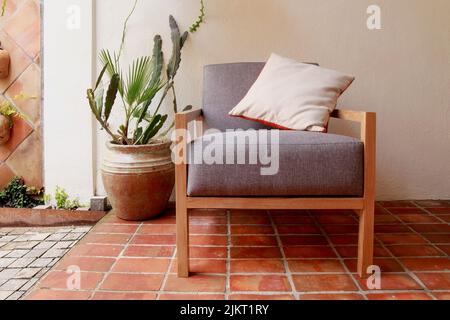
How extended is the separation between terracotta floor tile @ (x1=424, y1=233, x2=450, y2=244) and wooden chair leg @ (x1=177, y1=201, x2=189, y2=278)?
44.5 inches

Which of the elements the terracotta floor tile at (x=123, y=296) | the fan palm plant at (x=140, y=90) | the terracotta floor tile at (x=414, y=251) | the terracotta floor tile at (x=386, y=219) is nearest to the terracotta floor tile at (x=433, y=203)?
the terracotta floor tile at (x=386, y=219)

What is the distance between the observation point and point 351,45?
2432 mm

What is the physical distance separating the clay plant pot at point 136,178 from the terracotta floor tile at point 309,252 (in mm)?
752

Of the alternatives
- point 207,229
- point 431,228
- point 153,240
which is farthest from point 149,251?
point 431,228

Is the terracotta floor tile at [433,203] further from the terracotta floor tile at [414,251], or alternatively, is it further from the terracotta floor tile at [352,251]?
the terracotta floor tile at [352,251]

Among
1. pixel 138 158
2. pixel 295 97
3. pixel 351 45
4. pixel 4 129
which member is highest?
pixel 351 45

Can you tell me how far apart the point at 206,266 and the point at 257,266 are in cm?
20

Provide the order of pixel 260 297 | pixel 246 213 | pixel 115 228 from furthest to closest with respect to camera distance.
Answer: pixel 246 213 < pixel 115 228 < pixel 260 297

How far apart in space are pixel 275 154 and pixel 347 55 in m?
1.29

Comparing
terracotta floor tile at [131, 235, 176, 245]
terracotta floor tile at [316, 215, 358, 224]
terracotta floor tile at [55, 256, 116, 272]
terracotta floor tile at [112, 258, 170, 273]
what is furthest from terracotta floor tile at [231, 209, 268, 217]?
terracotta floor tile at [55, 256, 116, 272]

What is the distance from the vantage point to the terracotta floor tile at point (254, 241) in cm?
183

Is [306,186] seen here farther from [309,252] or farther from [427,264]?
[427,264]
